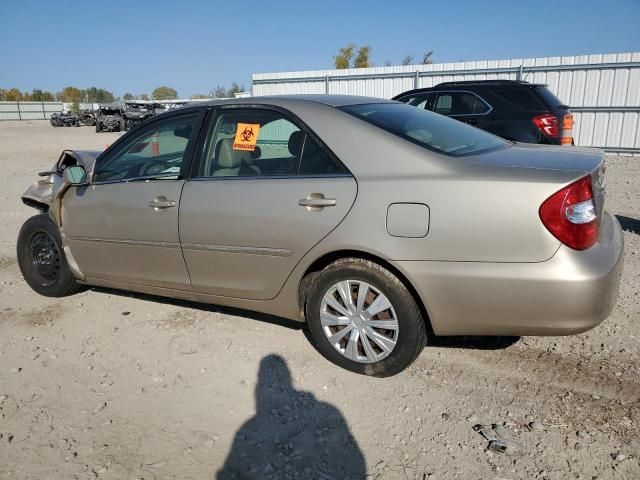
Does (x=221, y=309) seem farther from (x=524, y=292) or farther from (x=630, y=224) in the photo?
(x=630, y=224)

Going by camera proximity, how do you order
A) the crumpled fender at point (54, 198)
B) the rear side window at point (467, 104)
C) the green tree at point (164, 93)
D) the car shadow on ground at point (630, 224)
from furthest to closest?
the green tree at point (164, 93)
the rear side window at point (467, 104)
the car shadow on ground at point (630, 224)
the crumpled fender at point (54, 198)

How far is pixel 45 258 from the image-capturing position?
4.48 metres

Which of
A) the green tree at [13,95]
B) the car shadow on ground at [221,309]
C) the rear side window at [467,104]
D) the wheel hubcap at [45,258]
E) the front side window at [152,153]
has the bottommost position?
the car shadow on ground at [221,309]

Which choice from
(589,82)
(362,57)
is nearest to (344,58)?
(362,57)

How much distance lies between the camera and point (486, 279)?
2586 mm

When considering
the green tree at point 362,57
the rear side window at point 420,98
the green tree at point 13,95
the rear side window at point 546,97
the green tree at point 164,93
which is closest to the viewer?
the rear side window at point 546,97

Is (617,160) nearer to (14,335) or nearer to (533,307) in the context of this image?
(533,307)

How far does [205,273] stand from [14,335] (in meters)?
1.59

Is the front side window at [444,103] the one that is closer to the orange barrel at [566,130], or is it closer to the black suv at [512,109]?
the black suv at [512,109]

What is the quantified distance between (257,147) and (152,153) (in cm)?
98

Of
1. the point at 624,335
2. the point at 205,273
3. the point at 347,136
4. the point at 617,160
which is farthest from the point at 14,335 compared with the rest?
the point at 617,160

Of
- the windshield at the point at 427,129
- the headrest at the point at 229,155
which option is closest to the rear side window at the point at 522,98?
the windshield at the point at 427,129

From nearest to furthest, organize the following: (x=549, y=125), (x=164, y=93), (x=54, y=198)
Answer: (x=54, y=198), (x=549, y=125), (x=164, y=93)

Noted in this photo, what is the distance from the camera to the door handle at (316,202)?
2.91 meters
